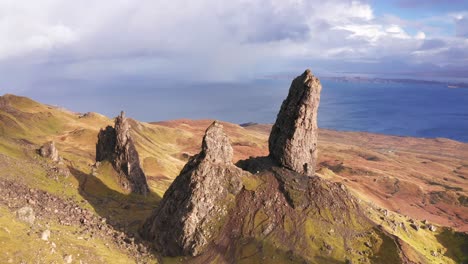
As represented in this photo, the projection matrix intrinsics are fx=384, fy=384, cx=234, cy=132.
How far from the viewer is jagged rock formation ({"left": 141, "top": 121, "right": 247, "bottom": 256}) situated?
77.4m

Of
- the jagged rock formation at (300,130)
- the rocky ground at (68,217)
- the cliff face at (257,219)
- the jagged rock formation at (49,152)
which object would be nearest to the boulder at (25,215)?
the rocky ground at (68,217)

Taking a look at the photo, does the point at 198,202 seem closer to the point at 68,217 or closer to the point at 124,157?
the point at 68,217

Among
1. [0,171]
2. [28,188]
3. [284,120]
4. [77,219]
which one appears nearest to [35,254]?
[77,219]

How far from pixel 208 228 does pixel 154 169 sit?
10285 centimetres

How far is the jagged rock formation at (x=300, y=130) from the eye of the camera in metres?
94.4

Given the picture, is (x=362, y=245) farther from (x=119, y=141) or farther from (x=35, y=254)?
(x=119, y=141)

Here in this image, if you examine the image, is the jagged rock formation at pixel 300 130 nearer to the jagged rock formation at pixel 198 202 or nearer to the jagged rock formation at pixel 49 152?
the jagged rock formation at pixel 198 202

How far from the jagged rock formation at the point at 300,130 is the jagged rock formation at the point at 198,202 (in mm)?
14117

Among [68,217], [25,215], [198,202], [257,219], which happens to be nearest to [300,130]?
[257,219]

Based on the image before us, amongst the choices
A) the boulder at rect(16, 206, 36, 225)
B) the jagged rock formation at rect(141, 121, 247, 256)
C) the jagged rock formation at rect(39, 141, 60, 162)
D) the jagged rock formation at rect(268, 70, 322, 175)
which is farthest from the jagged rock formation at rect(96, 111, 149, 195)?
the boulder at rect(16, 206, 36, 225)

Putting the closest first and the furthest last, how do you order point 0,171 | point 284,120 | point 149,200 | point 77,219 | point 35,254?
point 35,254, point 77,219, point 0,171, point 284,120, point 149,200

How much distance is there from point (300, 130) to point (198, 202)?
3225cm

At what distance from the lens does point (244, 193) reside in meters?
84.4

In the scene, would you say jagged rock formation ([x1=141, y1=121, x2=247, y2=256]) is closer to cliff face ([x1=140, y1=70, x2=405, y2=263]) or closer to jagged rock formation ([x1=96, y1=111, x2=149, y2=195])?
cliff face ([x1=140, y1=70, x2=405, y2=263])
